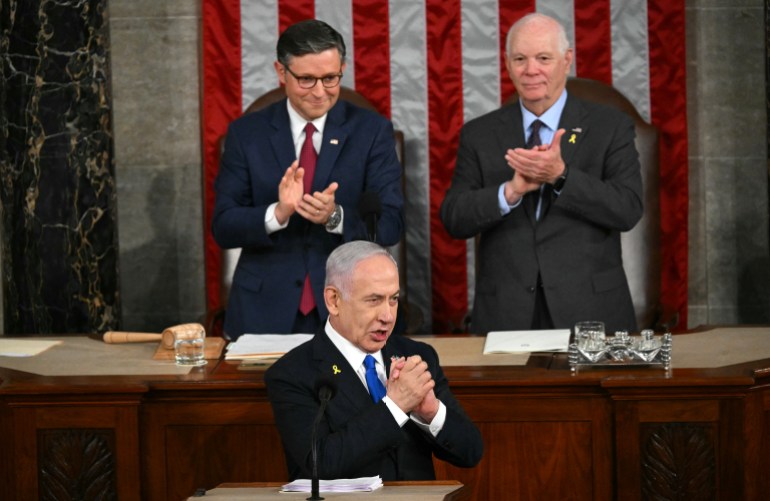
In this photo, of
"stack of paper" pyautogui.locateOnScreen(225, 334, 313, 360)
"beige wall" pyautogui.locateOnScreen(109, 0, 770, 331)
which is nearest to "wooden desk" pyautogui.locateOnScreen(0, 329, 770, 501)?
"stack of paper" pyautogui.locateOnScreen(225, 334, 313, 360)

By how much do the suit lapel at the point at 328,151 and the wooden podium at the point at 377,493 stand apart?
194cm

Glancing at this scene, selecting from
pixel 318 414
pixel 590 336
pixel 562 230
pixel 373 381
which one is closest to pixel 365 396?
pixel 373 381

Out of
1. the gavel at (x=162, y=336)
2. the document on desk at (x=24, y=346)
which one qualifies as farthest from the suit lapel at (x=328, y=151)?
the document on desk at (x=24, y=346)

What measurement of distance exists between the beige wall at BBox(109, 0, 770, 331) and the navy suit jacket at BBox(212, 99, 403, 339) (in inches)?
56.7

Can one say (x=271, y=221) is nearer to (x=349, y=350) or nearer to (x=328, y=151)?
(x=328, y=151)

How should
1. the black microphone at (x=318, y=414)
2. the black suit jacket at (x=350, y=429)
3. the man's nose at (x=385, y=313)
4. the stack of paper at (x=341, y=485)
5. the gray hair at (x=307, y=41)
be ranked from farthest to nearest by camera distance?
the gray hair at (x=307, y=41) < the man's nose at (x=385, y=313) < the black suit jacket at (x=350, y=429) < the stack of paper at (x=341, y=485) < the black microphone at (x=318, y=414)

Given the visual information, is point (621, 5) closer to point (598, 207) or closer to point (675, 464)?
point (598, 207)

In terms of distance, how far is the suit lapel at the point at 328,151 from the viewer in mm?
5180

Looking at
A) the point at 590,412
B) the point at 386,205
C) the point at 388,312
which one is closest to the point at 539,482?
the point at 590,412

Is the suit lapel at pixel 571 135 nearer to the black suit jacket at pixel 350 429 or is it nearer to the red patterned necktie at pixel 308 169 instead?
the red patterned necktie at pixel 308 169

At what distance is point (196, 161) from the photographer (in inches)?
263

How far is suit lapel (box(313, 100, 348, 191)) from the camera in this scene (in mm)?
5180

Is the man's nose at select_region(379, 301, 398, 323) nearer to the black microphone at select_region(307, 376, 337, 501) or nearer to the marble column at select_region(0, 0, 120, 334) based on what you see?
the black microphone at select_region(307, 376, 337, 501)

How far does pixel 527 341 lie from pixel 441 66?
2.17m
